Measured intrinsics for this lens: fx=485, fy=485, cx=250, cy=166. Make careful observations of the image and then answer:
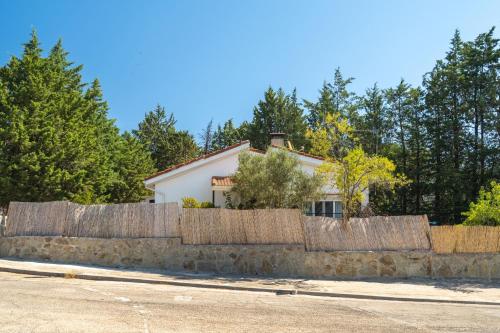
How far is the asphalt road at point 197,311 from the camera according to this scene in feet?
26.7

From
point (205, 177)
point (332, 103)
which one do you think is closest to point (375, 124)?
point (332, 103)

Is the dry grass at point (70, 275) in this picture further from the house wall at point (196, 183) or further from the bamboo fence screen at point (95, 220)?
the house wall at point (196, 183)

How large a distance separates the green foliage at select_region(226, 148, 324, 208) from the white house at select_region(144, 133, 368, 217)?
335 cm

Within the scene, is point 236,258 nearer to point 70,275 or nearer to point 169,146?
point 70,275

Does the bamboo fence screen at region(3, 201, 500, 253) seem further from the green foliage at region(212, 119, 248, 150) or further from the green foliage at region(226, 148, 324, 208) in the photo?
the green foliage at region(212, 119, 248, 150)

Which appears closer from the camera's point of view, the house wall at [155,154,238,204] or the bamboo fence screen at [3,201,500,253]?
the bamboo fence screen at [3,201,500,253]

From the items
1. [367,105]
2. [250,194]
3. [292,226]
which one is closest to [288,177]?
[250,194]

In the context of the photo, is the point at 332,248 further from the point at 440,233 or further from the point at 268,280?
the point at 440,233

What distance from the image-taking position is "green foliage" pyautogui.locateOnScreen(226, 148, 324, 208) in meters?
20.9

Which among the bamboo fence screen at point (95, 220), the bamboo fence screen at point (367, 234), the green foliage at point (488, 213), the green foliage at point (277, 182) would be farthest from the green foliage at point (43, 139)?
the green foliage at point (488, 213)

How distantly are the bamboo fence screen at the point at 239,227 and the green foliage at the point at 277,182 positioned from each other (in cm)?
470

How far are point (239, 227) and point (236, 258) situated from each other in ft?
3.33

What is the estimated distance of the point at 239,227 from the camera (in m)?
16.0

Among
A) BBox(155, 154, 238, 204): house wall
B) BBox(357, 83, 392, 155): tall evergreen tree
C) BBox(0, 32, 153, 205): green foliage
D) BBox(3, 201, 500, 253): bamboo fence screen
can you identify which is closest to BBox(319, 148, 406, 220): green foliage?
BBox(3, 201, 500, 253): bamboo fence screen
